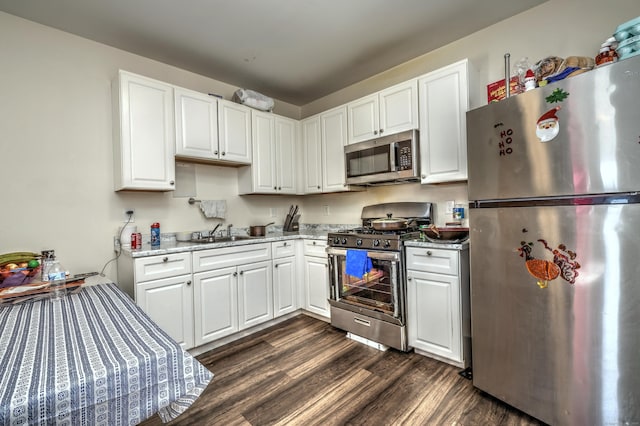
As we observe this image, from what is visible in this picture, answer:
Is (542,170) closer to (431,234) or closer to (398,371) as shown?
(431,234)

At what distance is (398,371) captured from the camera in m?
2.07

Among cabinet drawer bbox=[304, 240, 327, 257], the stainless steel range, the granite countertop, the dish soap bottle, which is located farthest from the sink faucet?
the dish soap bottle

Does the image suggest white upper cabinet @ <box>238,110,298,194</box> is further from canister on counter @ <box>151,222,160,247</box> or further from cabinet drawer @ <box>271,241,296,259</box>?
canister on counter @ <box>151,222,160,247</box>

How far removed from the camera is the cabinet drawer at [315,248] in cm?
292

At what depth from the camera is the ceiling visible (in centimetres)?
206

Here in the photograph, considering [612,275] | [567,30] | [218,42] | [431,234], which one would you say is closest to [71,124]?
[218,42]

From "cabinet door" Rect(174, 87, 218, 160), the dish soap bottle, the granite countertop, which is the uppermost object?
"cabinet door" Rect(174, 87, 218, 160)

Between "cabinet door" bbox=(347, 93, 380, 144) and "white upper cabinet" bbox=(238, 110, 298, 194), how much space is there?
2.67 ft

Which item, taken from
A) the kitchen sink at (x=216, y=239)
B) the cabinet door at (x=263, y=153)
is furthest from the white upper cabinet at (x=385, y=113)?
the kitchen sink at (x=216, y=239)

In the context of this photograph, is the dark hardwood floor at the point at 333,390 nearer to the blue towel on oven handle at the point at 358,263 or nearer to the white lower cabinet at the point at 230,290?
the white lower cabinet at the point at 230,290

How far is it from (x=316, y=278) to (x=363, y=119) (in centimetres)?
172

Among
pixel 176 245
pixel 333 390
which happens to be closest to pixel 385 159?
pixel 333 390

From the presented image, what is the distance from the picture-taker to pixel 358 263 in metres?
2.44

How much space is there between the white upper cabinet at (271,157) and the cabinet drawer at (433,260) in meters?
1.75
